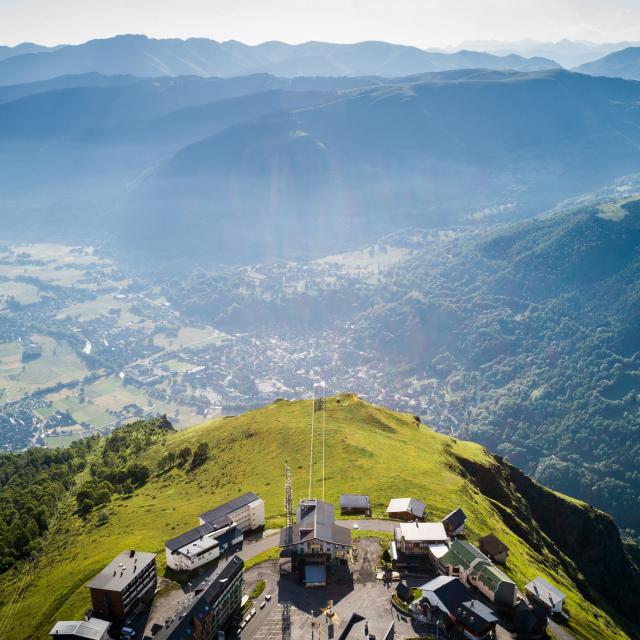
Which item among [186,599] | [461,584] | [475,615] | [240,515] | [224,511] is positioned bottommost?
[240,515]

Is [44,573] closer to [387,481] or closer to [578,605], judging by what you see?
[387,481]

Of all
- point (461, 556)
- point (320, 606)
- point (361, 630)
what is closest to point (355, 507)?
point (461, 556)

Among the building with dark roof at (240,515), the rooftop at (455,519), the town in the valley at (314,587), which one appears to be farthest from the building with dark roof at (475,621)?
the building with dark roof at (240,515)

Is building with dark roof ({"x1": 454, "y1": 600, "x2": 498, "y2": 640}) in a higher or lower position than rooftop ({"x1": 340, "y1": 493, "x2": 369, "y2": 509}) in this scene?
higher

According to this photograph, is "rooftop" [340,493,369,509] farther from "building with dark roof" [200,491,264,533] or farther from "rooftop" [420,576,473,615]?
"rooftop" [420,576,473,615]

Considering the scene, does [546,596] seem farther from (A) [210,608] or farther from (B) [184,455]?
(B) [184,455]

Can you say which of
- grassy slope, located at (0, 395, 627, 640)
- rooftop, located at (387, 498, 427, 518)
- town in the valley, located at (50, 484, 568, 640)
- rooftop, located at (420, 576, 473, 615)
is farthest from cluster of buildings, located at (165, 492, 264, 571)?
rooftop, located at (420, 576, 473, 615)
